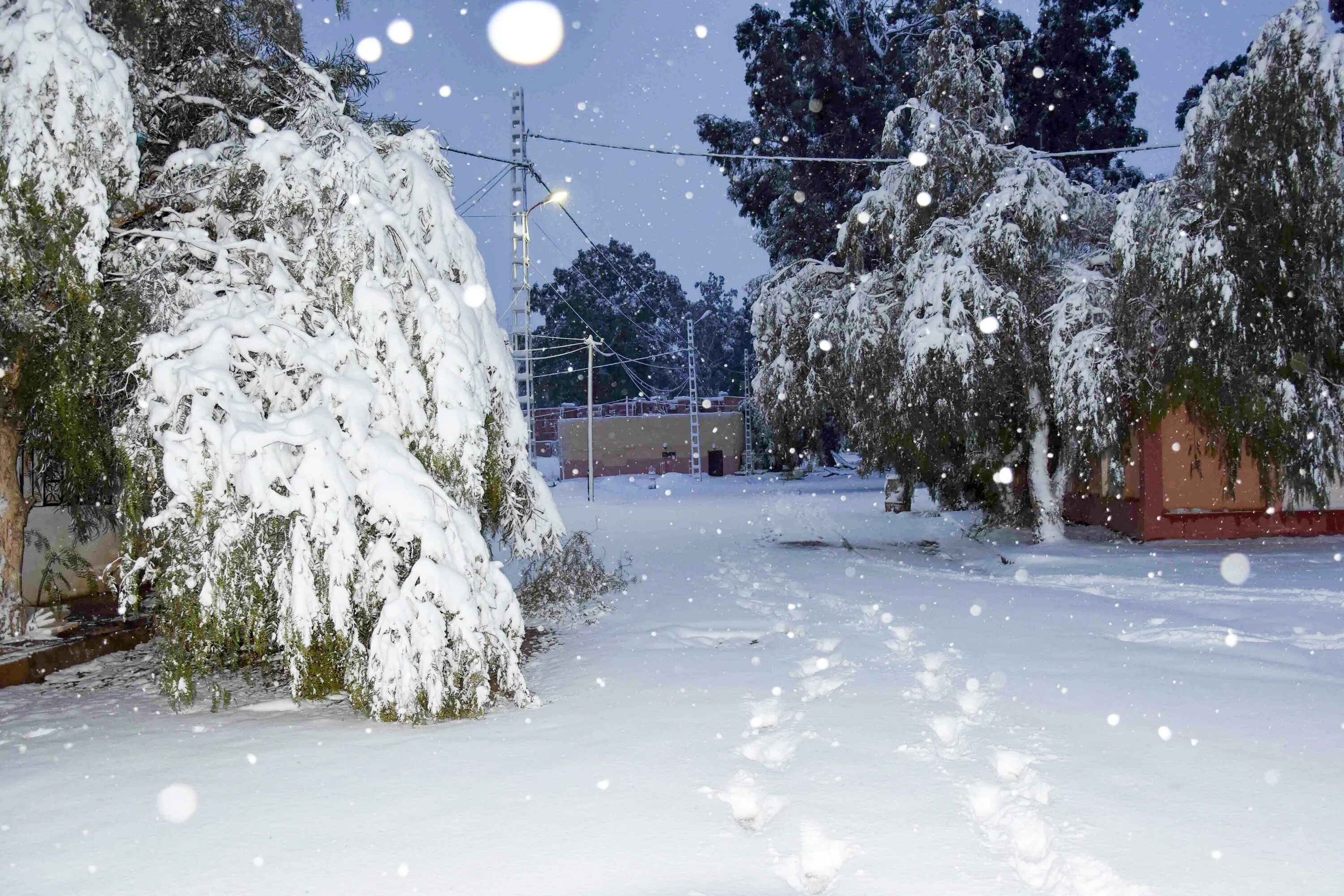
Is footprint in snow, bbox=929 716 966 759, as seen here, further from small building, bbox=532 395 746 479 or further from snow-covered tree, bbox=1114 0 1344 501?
small building, bbox=532 395 746 479

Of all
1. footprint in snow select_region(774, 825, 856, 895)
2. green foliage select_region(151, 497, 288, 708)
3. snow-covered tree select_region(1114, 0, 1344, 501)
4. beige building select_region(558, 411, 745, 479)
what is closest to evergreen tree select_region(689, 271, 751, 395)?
beige building select_region(558, 411, 745, 479)

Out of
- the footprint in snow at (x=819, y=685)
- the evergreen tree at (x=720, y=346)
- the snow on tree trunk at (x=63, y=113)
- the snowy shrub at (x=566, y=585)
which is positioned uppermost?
the evergreen tree at (x=720, y=346)

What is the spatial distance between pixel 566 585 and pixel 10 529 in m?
4.79

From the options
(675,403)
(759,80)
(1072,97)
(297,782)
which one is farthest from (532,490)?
(675,403)

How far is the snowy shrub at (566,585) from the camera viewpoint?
9320 mm

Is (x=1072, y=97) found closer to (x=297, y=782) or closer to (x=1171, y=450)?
(x=1171, y=450)

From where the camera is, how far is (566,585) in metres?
9.76

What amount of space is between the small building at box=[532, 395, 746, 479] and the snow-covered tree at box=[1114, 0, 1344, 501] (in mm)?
37803

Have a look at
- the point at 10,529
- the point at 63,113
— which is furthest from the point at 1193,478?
the point at 10,529

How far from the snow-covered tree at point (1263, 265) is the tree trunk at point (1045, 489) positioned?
7.10 feet

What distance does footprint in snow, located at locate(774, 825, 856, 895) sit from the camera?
10.8 feet

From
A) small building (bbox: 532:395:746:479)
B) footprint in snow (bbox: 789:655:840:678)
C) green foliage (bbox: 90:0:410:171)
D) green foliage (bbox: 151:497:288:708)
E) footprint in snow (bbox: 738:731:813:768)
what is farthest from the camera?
small building (bbox: 532:395:746:479)

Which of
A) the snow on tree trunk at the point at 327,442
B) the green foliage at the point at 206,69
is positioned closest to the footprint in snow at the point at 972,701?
the snow on tree trunk at the point at 327,442

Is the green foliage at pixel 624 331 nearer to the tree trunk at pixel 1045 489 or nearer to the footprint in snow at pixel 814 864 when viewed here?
the tree trunk at pixel 1045 489
